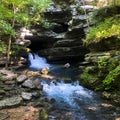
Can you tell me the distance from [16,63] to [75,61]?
19.6 ft

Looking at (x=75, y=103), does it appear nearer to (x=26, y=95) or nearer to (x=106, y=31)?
(x=26, y=95)

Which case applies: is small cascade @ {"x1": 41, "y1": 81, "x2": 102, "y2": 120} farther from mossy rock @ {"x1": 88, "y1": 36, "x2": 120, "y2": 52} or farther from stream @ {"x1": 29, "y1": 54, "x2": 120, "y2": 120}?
mossy rock @ {"x1": 88, "y1": 36, "x2": 120, "y2": 52}

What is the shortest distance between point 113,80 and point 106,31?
470cm

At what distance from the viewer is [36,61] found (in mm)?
25219

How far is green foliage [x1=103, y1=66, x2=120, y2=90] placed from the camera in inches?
560

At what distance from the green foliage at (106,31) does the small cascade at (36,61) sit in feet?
22.7

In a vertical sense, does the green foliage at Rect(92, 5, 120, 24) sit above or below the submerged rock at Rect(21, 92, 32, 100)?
above

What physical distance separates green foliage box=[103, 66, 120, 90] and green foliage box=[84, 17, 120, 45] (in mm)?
3081

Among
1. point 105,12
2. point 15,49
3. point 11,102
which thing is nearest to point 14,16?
point 15,49

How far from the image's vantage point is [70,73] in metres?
20.5

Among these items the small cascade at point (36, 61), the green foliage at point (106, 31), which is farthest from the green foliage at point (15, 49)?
the green foliage at point (106, 31)

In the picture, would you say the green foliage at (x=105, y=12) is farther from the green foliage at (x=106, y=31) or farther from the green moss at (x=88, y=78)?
the green moss at (x=88, y=78)

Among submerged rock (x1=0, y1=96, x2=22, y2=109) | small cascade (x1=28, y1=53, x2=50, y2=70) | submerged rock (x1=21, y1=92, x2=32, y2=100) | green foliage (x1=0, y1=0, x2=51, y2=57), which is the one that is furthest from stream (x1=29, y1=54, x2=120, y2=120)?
small cascade (x1=28, y1=53, x2=50, y2=70)

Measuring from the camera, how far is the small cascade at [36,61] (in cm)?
2397
